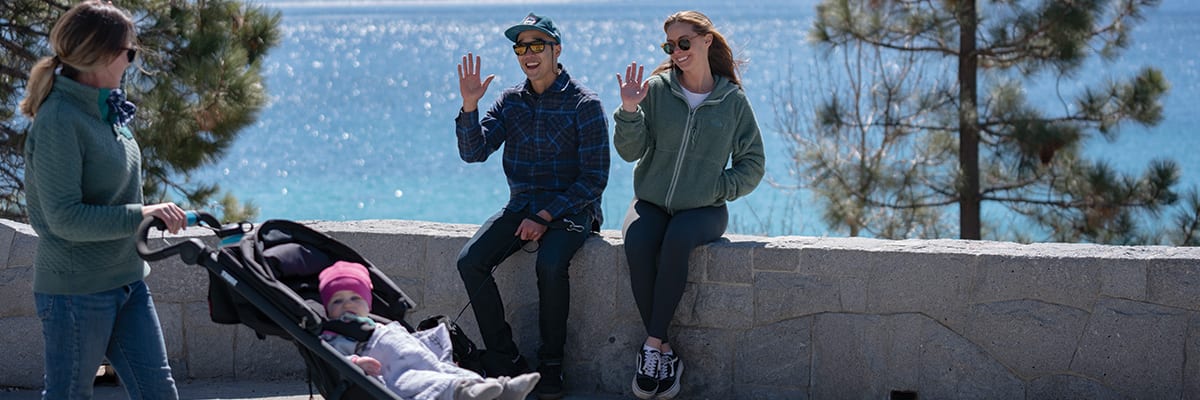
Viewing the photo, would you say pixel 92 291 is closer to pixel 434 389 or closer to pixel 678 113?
pixel 434 389

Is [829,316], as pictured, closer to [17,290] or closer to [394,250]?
[394,250]

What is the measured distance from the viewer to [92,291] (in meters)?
3.04

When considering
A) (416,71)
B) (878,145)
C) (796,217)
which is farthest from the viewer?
(416,71)

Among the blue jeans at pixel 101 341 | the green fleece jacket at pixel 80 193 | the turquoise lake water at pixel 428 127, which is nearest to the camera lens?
the green fleece jacket at pixel 80 193

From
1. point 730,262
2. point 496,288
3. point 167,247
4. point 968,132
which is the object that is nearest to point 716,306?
point 730,262

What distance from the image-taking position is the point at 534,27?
4.26 m

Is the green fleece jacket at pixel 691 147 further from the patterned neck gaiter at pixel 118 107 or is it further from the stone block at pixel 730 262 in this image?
the patterned neck gaiter at pixel 118 107

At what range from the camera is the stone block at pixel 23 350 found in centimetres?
448

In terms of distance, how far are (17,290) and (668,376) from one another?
237cm

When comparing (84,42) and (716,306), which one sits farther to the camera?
(716,306)

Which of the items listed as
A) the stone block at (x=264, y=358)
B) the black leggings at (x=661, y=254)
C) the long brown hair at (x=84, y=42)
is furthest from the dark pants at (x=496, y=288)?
the long brown hair at (x=84, y=42)

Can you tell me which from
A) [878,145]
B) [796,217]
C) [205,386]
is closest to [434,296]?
[205,386]

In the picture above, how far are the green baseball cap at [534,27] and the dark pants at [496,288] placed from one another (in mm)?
653

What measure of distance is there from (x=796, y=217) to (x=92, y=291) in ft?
39.0
